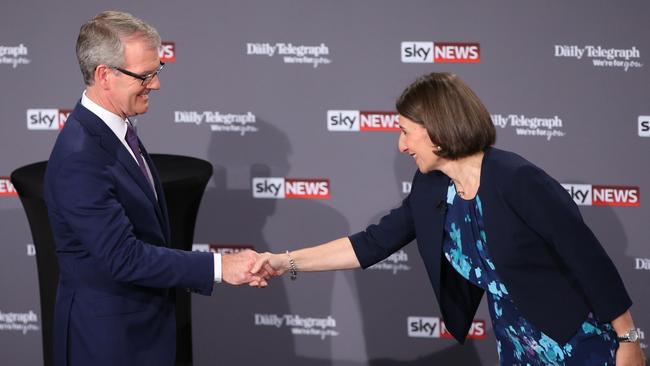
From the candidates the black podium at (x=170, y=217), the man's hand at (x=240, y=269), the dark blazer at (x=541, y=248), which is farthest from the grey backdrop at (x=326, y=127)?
the dark blazer at (x=541, y=248)

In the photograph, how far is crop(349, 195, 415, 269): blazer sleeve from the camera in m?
3.28

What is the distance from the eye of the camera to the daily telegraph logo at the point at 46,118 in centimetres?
496

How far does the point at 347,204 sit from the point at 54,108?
1.64 meters

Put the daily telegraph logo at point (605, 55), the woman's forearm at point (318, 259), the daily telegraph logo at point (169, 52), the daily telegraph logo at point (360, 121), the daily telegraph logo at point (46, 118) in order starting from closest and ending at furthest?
the woman's forearm at point (318, 259)
the daily telegraph logo at point (605, 55)
the daily telegraph logo at point (360, 121)
the daily telegraph logo at point (169, 52)
the daily telegraph logo at point (46, 118)

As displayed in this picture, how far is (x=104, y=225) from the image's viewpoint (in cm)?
265

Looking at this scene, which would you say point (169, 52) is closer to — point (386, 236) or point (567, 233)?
point (386, 236)

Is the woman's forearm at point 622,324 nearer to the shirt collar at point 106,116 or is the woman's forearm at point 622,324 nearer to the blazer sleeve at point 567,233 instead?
the blazer sleeve at point 567,233

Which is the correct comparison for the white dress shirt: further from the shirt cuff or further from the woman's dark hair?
the woman's dark hair

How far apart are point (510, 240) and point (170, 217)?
1.31 meters

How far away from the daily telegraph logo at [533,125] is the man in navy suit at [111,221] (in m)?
2.17

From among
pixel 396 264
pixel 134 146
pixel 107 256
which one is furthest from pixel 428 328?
pixel 107 256

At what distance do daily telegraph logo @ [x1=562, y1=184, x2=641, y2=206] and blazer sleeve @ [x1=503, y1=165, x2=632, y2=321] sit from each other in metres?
1.98

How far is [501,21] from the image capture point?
15.1 feet

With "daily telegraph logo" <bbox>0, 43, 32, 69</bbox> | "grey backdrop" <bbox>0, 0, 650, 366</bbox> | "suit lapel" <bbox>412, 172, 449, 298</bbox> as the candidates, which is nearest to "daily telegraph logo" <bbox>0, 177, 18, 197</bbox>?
"grey backdrop" <bbox>0, 0, 650, 366</bbox>
